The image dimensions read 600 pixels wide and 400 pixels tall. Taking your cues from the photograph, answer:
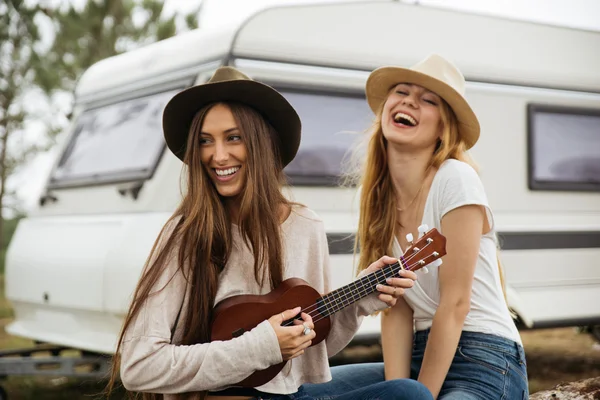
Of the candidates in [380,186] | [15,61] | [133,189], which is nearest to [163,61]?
[133,189]

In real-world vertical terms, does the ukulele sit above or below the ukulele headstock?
below

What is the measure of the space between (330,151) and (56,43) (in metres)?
8.41

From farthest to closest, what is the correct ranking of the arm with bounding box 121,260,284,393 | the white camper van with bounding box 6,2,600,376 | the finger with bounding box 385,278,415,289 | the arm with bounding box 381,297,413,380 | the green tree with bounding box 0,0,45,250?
the green tree with bounding box 0,0,45,250 < the white camper van with bounding box 6,2,600,376 < the arm with bounding box 381,297,413,380 < the finger with bounding box 385,278,415,289 < the arm with bounding box 121,260,284,393

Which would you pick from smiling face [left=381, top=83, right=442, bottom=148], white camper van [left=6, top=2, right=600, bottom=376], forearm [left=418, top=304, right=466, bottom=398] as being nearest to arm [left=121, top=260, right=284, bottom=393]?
forearm [left=418, top=304, right=466, bottom=398]

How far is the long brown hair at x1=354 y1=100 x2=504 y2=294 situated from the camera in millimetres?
2850

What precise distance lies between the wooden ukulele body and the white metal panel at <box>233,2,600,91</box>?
2.65 meters

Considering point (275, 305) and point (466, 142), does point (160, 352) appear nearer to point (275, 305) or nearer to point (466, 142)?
point (275, 305)

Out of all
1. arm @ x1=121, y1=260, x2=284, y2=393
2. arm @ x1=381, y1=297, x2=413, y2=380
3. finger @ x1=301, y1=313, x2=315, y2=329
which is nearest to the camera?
arm @ x1=121, y1=260, x2=284, y2=393

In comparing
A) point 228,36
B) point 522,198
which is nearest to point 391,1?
point 228,36

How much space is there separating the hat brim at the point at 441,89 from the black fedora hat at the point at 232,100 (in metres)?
0.57

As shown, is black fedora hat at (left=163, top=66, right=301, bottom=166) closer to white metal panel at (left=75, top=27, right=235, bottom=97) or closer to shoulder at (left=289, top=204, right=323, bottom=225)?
shoulder at (left=289, top=204, right=323, bottom=225)

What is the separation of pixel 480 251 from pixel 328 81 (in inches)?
97.8

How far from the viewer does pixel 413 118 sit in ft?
9.41

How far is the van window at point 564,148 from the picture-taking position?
5703 mm
